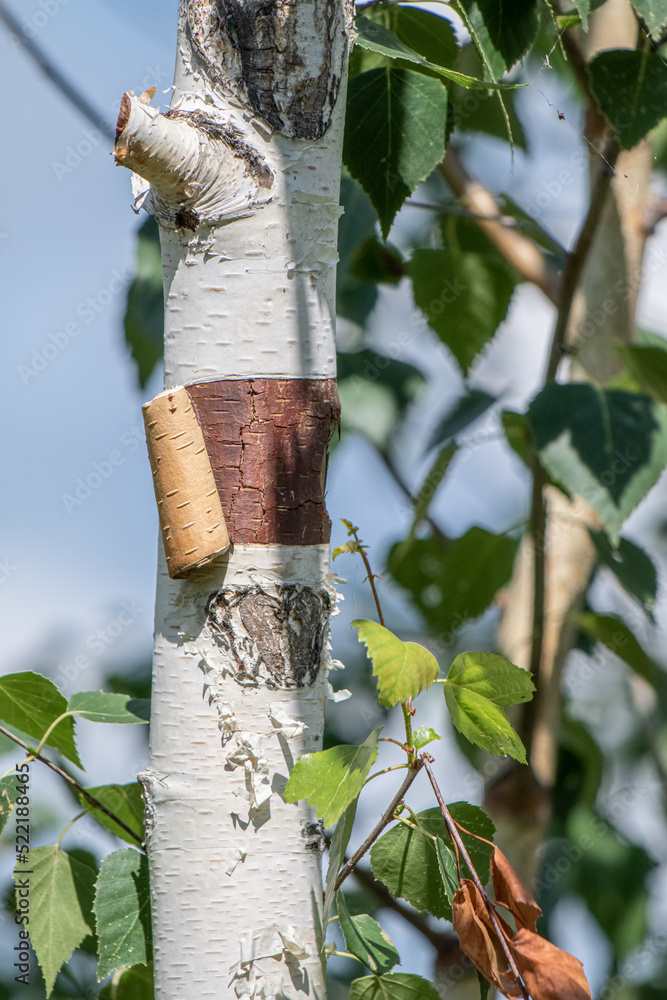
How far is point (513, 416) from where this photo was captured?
958 mm

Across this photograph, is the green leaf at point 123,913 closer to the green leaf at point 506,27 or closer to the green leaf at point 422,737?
the green leaf at point 422,737

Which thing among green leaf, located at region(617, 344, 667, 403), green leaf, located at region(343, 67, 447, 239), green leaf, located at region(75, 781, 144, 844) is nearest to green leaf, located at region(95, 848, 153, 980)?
green leaf, located at region(75, 781, 144, 844)

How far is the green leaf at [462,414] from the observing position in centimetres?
95

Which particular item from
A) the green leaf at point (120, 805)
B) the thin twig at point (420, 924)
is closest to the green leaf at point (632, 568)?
the thin twig at point (420, 924)

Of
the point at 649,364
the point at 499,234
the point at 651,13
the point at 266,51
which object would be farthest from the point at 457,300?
the point at 266,51

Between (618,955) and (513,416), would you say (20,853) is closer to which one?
(513,416)

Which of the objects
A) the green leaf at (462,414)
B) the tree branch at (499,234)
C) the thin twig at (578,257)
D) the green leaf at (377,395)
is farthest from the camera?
the green leaf at (377,395)

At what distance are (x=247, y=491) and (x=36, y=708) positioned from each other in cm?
26

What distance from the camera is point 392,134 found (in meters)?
0.61

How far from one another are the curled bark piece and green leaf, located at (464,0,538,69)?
354 mm

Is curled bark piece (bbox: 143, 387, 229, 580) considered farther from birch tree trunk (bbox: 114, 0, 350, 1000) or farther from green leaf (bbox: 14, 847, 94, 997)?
green leaf (bbox: 14, 847, 94, 997)

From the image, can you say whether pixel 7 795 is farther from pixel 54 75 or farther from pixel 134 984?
pixel 54 75

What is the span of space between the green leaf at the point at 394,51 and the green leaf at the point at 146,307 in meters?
0.51

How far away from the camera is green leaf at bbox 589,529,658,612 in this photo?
0.82 m
